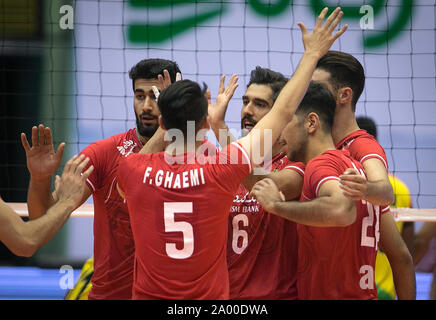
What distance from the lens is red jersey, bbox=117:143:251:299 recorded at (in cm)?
265

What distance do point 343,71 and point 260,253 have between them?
1161 millimetres

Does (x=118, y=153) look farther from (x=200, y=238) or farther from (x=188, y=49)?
(x=188, y=49)

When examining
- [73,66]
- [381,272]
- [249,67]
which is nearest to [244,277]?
[381,272]

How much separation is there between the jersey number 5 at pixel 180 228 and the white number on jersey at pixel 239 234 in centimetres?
68

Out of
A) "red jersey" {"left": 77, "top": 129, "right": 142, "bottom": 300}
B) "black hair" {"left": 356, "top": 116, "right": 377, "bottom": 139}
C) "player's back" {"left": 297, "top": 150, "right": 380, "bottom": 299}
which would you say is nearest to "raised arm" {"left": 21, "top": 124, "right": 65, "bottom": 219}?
"red jersey" {"left": 77, "top": 129, "right": 142, "bottom": 300}

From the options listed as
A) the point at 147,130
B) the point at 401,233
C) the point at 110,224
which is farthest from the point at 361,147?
the point at 401,233

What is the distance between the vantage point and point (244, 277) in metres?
3.24

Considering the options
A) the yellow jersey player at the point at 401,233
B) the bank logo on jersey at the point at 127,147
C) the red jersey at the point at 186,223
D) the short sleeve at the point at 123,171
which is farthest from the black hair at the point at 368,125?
the short sleeve at the point at 123,171

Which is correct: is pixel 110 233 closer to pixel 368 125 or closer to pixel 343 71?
pixel 343 71

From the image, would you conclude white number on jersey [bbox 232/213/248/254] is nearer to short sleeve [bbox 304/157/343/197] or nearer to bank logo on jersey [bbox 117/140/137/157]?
short sleeve [bbox 304/157/343/197]

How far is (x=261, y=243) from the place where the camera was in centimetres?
326

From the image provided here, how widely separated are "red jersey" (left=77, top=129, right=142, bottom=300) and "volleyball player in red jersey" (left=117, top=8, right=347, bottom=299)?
820 millimetres

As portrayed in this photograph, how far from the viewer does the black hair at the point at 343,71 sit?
3.50 metres
